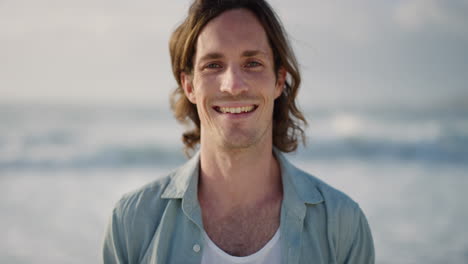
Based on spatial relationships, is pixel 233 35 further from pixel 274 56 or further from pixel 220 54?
pixel 274 56

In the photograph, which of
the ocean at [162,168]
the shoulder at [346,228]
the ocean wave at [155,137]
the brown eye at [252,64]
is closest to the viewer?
the shoulder at [346,228]

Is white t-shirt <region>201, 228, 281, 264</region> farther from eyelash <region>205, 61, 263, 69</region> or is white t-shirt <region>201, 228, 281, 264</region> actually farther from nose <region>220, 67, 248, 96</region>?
eyelash <region>205, 61, 263, 69</region>

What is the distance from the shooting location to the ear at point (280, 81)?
11.4 ft

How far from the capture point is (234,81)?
118 inches

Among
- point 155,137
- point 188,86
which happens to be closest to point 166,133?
point 155,137

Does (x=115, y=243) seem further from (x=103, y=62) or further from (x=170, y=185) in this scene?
(x=103, y=62)

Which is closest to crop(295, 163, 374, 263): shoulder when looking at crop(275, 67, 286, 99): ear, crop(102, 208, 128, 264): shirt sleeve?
crop(275, 67, 286, 99): ear

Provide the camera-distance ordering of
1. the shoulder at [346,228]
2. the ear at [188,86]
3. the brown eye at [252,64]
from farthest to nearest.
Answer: the ear at [188,86], the brown eye at [252,64], the shoulder at [346,228]

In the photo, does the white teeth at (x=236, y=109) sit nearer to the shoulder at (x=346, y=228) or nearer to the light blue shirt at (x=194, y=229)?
the light blue shirt at (x=194, y=229)

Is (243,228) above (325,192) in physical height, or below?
below

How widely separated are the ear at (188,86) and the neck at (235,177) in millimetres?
412

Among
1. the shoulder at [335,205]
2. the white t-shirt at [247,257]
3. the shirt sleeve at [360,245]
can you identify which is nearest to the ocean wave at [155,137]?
the shoulder at [335,205]

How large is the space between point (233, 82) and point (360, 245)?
4.46ft

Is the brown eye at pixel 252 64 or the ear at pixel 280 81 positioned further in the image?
the ear at pixel 280 81
